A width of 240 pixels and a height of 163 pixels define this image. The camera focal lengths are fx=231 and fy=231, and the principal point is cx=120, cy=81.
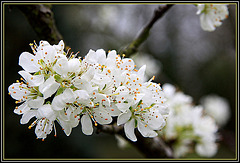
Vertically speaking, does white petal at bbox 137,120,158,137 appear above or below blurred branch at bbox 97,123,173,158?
below

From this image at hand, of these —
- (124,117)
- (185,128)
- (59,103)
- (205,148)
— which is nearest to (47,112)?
(59,103)

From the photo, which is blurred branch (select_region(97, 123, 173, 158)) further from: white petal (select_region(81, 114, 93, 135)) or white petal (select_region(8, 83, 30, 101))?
white petal (select_region(8, 83, 30, 101))

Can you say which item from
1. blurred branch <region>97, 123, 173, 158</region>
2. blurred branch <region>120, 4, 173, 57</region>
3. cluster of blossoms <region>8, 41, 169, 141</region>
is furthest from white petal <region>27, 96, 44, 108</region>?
blurred branch <region>97, 123, 173, 158</region>

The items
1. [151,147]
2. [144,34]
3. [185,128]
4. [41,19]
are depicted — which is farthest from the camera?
[185,128]

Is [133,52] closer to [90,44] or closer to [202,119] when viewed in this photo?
[202,119]

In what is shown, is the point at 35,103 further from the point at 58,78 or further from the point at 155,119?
the point at 155,119

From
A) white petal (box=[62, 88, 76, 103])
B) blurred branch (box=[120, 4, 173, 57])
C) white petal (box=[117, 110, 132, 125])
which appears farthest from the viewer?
blurred branch (box=[120, 4, 173, 57])

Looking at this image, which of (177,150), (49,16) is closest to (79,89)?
(49,16)

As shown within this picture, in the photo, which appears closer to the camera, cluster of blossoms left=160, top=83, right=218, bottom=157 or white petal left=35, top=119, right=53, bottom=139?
white petal left=35, top=119, right=53, bottom=139
